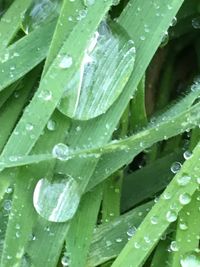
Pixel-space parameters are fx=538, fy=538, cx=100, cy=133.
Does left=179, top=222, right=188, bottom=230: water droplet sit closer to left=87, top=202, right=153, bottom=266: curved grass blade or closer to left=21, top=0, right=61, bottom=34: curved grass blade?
left=87, top=202, right=153, bottom=266: curved grass blade

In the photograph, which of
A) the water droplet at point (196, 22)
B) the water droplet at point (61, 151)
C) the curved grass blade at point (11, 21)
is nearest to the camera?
the water droplet at point (61, 151)

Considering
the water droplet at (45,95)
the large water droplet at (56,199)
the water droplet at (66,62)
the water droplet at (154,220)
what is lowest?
the water droplet at (154,220)

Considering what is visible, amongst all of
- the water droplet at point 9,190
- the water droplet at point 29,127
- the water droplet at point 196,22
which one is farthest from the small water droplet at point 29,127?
the water droplet at point 196,22

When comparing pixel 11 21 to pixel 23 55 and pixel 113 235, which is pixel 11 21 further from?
pixel 113 235

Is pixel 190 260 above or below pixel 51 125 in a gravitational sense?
below

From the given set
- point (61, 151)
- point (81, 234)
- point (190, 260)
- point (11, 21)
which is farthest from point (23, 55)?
point (190, 260)

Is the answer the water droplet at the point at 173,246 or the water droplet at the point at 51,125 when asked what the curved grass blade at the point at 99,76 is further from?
the water droplet at the point at 173,246

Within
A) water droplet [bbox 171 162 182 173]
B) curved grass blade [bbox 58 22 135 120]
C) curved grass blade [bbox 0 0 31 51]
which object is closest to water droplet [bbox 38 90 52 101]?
curved grass blade [bbox 58 22 135 120]
